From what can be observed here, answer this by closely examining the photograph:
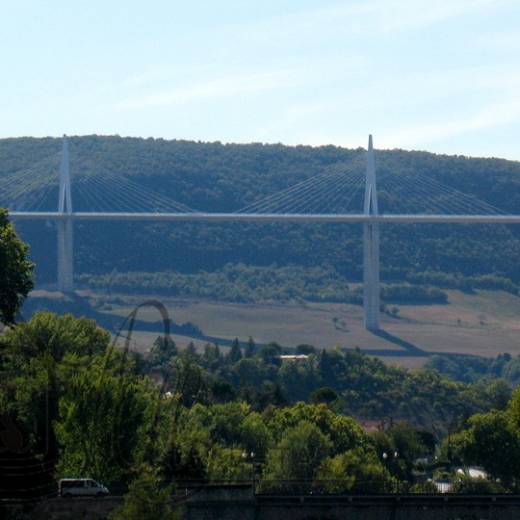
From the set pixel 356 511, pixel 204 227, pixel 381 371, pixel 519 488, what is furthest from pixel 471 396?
pixel 204 227

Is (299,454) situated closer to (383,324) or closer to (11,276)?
(11,276)

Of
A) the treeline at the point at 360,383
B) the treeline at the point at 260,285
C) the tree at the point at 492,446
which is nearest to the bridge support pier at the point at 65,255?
the treeline at the point at 260,285

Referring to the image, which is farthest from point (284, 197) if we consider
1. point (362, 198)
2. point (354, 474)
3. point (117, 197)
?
point (354, 474)

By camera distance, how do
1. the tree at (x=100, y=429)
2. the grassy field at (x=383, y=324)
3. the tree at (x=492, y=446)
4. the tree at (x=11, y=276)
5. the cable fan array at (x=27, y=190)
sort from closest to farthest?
the tree at (x=100, y=429)
the tree at (x=11, y=276)
the tree at (x=492, y=446)
the grassy field at (x=383, y=324)
the cable fan array at (x=27, y=190)

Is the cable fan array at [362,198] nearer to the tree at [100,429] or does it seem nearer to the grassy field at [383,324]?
the grassy field at [383,324]

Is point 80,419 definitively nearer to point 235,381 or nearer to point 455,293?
point 235,381

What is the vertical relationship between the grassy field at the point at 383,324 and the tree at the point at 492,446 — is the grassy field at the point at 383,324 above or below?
below

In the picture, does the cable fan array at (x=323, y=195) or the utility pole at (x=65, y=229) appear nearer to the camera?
the utility pole at (x=65, y=229)

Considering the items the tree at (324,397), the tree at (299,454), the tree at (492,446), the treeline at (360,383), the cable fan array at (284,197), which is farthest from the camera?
the cable fan array at (284,197)
